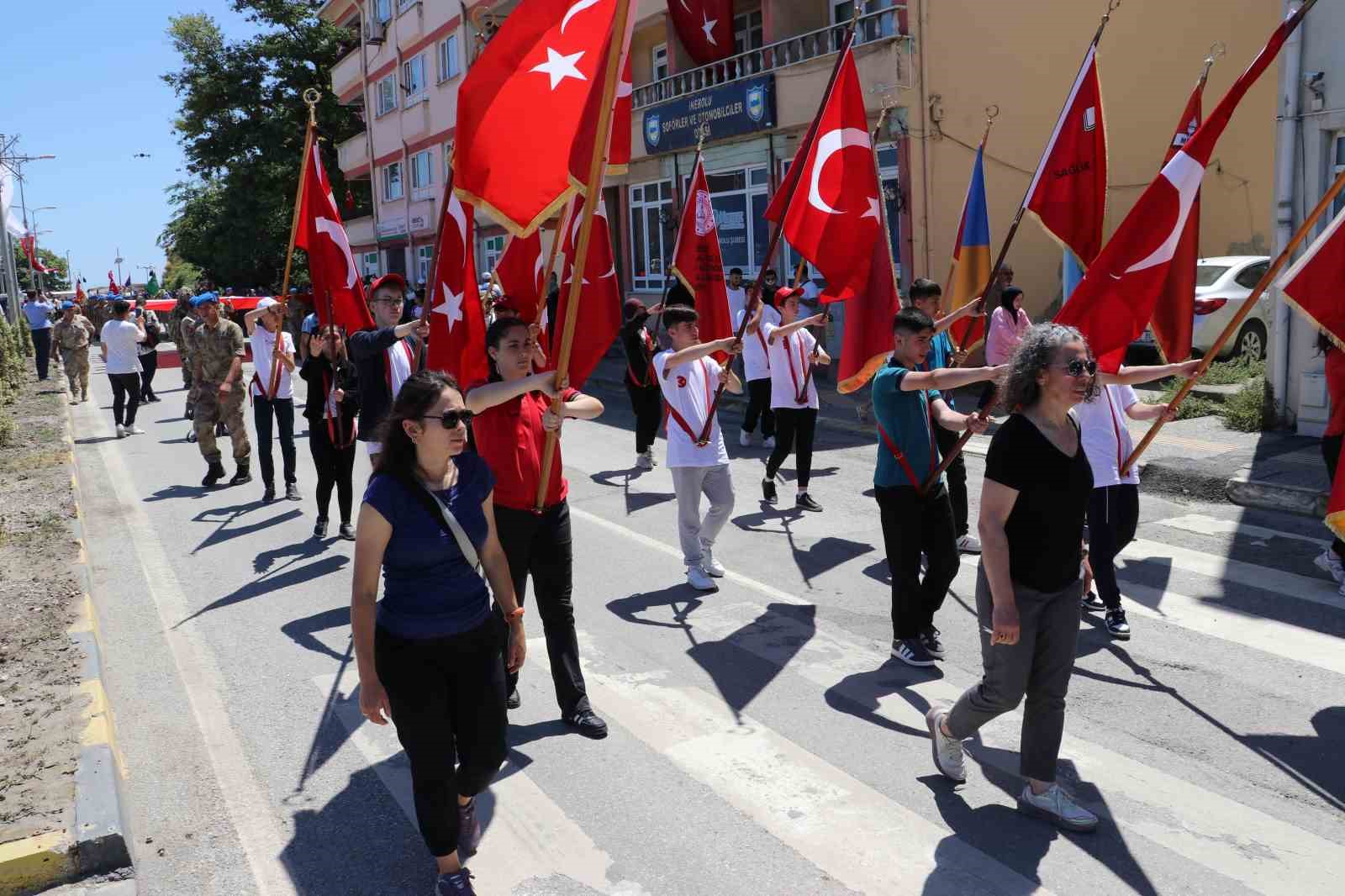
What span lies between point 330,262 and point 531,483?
3.99 metres

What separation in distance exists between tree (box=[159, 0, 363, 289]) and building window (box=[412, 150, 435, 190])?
1011 centimetres

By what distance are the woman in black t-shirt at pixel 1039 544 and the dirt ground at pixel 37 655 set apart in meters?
3.53

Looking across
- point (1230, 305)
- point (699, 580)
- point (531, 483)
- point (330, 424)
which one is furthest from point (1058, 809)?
point (1230, 305)

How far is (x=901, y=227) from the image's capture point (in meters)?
18.7

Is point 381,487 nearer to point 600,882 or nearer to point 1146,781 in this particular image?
point 600,882

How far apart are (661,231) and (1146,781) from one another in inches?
859

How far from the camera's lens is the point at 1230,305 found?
617 inches

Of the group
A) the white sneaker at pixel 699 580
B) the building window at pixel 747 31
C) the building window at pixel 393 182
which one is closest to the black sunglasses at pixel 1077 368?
the white sneaker at pixel 699 580

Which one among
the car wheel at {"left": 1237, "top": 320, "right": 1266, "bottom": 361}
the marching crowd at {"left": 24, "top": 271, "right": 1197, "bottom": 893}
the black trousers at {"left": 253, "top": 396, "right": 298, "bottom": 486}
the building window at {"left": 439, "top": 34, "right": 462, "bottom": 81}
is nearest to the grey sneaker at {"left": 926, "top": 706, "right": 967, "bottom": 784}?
the marching crowd at {"left": 24, "top": 271, "right": 1197, "bottom": 893}

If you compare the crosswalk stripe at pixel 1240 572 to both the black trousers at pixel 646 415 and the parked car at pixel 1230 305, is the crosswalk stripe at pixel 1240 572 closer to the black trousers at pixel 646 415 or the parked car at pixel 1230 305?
the black trousers at pixel 646 415

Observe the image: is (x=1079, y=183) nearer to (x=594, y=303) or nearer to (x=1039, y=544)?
(x=594, y=303)

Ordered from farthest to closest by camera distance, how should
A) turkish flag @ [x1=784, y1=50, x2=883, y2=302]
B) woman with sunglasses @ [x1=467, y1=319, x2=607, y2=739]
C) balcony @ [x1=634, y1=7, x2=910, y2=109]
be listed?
balcony @ [x1=634, y1=7, x2=910, y2=109]
turkish flag @ [x1=784, y1=50, x2=883, y2=302]
woman with sunglasses @ [x1=467, y1=319, x2=607, y2=739]

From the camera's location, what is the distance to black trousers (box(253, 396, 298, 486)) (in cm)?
1089

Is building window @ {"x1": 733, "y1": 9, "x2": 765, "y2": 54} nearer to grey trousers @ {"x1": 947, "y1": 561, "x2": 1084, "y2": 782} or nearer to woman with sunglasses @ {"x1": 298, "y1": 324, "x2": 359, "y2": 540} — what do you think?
woman with sunglasses @ {"x1": 298, "y1": 324, "x2": 359, "y2": 540}
